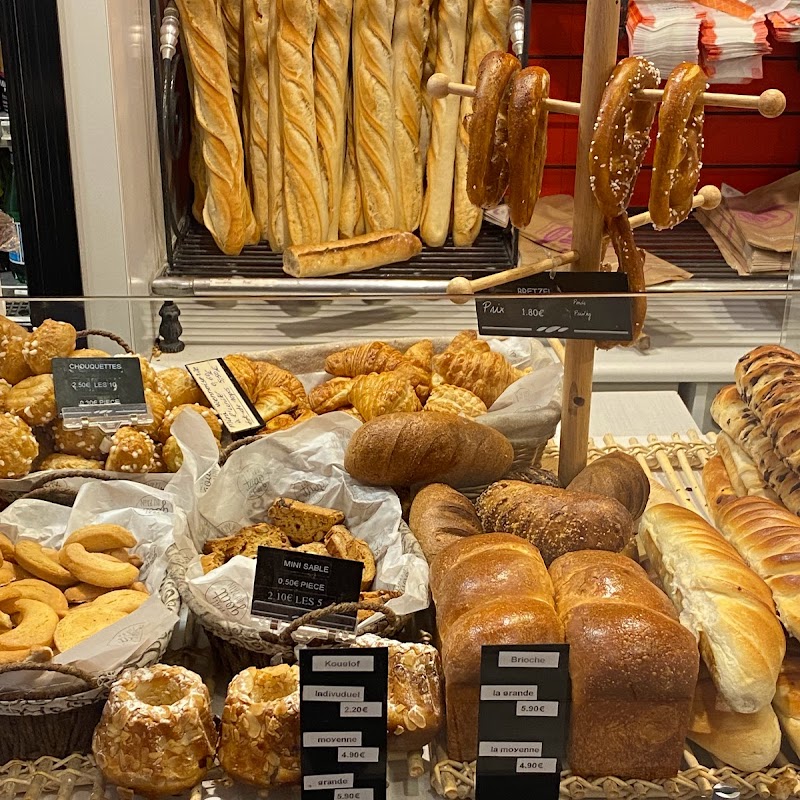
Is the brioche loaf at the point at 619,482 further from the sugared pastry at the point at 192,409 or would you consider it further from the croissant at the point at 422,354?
the sugared pastry at the point at 192,409

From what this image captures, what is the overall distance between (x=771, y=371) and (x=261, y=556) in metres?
0.76

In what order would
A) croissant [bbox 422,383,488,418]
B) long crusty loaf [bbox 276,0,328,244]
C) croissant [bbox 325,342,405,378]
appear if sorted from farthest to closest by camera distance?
long crusty loaf [bbox 276,0,328,244] < croissant [bbox 325,342,405,378] < croissant [bbox 422,383,488,418]

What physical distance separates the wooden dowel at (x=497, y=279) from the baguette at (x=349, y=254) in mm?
1163

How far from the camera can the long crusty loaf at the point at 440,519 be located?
1.12m

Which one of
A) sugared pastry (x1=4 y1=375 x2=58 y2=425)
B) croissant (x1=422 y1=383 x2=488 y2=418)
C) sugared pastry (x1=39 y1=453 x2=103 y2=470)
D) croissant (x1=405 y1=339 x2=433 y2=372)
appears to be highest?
sugared pastry (x1=4 y1=375 x2=58 y2=425)

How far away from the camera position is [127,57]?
2242 millimetres

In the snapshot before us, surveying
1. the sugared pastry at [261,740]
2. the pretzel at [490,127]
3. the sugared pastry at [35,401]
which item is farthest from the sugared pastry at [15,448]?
the pretzel at [490,127]

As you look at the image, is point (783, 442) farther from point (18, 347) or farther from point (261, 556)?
point (18, 347)

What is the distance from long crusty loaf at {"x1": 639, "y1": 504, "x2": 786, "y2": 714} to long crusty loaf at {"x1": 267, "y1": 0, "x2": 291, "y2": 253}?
1.61 metres

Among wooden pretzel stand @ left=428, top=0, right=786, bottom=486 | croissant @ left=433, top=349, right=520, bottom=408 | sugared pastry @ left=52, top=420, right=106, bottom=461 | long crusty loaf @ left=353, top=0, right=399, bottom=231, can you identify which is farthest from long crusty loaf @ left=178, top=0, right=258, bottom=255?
wooden pretzel stand @ left=428, top=0, right=786, bottom=486

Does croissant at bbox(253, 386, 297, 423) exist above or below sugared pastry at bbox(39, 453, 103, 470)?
above

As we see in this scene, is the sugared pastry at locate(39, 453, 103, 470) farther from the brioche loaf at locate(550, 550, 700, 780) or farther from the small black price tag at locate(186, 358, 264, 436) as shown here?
the brioche loaf at locate(550, 550, 700, 780)

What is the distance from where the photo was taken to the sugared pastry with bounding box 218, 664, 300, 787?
35.0 inches

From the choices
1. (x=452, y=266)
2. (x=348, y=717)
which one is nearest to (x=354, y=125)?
(x=452, y=266)
